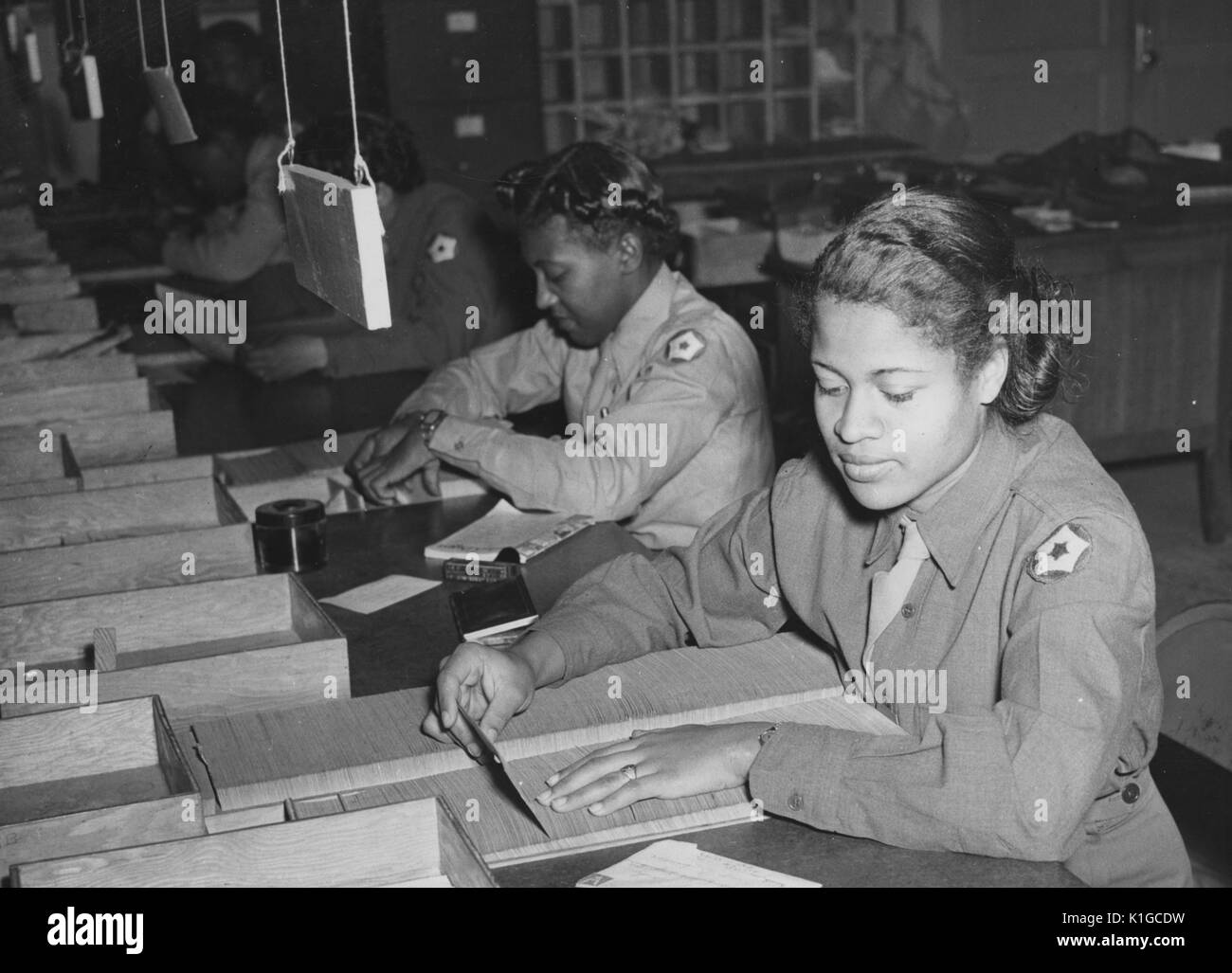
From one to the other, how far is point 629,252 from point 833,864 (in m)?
1.61

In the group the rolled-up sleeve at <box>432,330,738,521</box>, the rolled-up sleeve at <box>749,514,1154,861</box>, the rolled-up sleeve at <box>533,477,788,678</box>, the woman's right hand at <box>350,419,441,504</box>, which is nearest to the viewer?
the rolled-up sleeve at <box>749,514,1154,861</box>

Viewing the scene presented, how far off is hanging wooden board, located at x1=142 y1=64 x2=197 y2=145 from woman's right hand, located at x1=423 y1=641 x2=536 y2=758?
1.22m

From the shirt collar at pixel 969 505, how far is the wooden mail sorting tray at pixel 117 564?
3.54 ft

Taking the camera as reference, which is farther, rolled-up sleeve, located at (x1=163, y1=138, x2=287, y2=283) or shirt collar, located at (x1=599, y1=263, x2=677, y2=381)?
rolled-up sleeve, located at (x1=163, y1=138, x2=287, y2=283)

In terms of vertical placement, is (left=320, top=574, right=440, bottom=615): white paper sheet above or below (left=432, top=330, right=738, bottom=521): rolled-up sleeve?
below

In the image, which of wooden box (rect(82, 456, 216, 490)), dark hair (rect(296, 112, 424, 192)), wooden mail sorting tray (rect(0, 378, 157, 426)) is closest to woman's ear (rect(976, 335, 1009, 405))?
wooden box (rect(82, 456, 216, 490))

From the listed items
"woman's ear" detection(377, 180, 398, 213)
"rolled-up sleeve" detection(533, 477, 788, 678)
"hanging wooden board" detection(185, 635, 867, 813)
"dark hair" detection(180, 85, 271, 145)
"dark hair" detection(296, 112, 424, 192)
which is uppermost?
"dark hair" detection(180, 85, 271, 145)

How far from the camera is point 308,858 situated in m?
1.21

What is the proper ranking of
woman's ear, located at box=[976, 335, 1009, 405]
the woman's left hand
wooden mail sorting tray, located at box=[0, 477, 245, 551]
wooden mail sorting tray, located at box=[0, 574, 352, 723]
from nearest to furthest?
1. the woman's left hand
2. woman's ear, located at box=[976, 335, 1009, 405]
3. wooden mail sorting tray, located at box=[0, 574, 352, 723]
4. wooden mail sorting tray, located at box=[0, 477, 245, 551]

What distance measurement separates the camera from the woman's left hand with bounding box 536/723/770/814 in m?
1.35

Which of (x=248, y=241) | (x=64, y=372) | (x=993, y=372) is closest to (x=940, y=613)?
(x=993, y=372)

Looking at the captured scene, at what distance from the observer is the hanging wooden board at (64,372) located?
3.17 metres

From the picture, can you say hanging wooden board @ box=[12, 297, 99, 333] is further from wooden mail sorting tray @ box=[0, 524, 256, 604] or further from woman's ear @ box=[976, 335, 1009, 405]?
woman's ear @ box=[976, 335, 1009, 405]

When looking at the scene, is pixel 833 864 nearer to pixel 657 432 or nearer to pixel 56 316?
pixel 657 432
